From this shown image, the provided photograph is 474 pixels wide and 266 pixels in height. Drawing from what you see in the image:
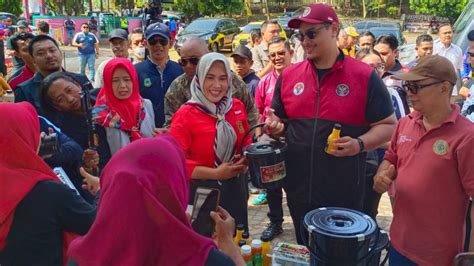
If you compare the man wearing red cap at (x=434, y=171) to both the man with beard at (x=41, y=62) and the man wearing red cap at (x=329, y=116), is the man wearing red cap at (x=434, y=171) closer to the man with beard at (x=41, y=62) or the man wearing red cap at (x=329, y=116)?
the man wearing red cap at (x=329, y=116)

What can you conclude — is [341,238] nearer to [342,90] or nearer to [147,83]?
[342,90]

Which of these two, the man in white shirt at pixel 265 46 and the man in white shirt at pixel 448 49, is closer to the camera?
the man in white shirt at pixel 265 46

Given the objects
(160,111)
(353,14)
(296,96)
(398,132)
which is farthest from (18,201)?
(353,14)

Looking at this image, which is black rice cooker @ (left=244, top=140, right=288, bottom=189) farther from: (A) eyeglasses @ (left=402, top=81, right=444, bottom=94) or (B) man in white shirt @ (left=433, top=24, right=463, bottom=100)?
(B) man in white shirt @ (left=433, top=24, right=463, bottom=100)

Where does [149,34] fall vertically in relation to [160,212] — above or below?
above

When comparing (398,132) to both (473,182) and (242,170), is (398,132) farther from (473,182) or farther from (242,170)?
(242,170)

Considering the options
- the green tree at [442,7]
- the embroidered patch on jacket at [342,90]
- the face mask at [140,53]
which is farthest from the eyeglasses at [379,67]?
the green tree at [442,7]

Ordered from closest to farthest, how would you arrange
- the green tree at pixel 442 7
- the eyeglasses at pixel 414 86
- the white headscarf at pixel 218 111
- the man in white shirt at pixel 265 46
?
the eyeglasses at pixel 414 86, the white headscarf at pixel 218 111, the man in white shirt at pixel 265 46, the green tree at pixel 442 7

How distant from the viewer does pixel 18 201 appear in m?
2.00

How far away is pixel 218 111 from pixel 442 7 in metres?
33.7

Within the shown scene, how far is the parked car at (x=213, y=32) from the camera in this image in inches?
786

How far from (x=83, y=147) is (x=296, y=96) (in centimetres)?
184

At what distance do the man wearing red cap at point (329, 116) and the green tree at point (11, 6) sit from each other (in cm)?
3108

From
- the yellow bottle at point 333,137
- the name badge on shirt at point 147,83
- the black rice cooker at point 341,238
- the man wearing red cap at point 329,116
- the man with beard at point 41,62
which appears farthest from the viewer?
the name badge on shirt at point 147,83
